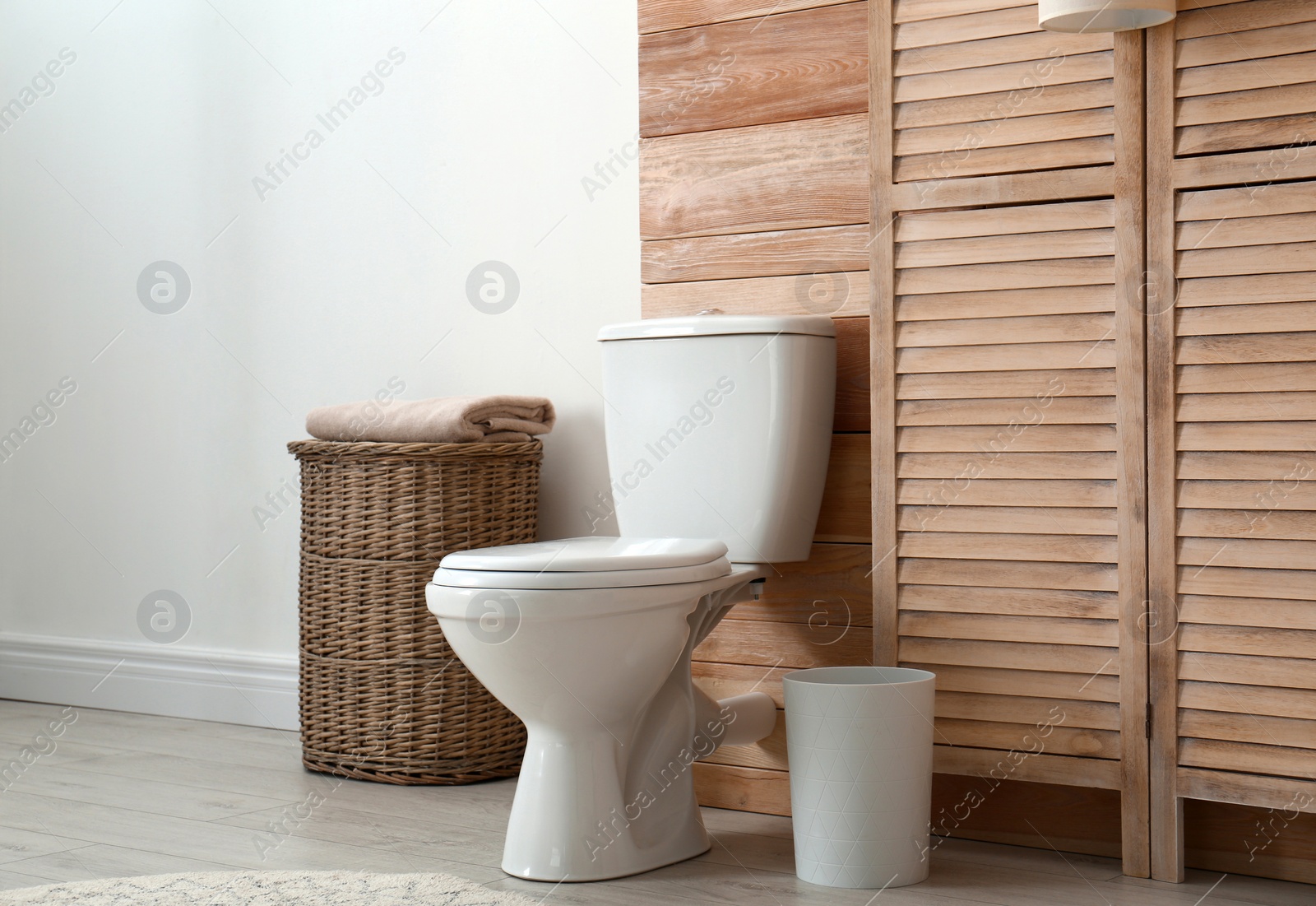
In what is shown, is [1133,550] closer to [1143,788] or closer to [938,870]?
[1143,788]

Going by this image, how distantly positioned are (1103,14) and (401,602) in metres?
1.47

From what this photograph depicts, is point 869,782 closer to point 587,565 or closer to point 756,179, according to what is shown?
point 587,565

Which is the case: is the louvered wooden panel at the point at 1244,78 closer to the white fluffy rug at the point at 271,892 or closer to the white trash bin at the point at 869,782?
the white trash bin at the point at 869,782

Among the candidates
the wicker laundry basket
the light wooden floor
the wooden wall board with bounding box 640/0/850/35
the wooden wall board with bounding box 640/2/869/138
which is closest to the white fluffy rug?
the light wooden floor

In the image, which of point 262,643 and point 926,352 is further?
point 262,643

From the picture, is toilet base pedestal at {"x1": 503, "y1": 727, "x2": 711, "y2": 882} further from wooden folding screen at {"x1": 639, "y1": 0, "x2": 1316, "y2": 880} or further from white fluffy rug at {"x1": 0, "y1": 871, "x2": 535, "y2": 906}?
wooden folding screen at {"x1": 639, "y1": 0, "x2": 1316, "y2": 880}

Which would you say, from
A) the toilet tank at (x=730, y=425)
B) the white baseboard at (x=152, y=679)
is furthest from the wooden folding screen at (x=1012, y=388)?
the white baseboard at (x=152, y=679)

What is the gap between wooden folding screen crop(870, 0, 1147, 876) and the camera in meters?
1.69

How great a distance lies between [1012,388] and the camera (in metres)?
1.76

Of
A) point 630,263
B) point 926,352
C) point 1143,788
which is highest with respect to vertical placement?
point 630,263

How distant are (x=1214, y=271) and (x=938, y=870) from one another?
87 centimetres

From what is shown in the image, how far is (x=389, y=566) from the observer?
2.29 m

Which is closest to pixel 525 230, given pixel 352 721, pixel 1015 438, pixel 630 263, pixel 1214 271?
pixel 630 263

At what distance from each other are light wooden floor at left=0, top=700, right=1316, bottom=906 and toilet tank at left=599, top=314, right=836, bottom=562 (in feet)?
1.58
